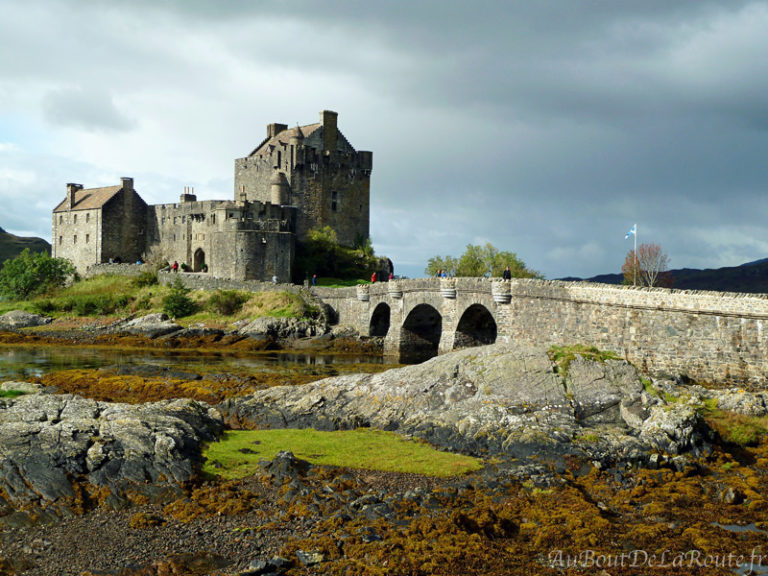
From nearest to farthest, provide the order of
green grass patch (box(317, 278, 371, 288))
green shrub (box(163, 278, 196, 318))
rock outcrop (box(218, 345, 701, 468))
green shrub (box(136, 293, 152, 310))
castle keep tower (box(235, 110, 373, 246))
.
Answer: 1. rock outcrop (box(218, 345, 701, 468))
2. green shrub (box(163, 278, 196, 318))
3. green shrub (box(136, 293, 152, 310))
4. green grass patch (box(317, 278, 371, 288))
5. castle keep tower (box(235, 110, 373, 246))

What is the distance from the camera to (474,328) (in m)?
41.2

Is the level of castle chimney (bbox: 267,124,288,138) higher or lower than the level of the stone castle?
higher

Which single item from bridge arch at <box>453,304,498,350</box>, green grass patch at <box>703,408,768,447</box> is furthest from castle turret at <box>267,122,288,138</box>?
green grass patch at <box>703,408,768,447</box>

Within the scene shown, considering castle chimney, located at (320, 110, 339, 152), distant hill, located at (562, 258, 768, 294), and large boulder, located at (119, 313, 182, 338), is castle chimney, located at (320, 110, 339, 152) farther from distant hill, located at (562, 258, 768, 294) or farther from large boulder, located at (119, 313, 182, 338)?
distant hill, located at (562, 258, 768, 294)

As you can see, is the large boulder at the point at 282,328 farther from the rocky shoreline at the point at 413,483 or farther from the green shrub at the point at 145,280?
the rocky shoreline at the point at 413,483

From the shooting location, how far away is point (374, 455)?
18859 millimetres

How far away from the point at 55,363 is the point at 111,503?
1055 inches

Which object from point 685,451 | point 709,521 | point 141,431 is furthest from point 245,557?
point 685,451

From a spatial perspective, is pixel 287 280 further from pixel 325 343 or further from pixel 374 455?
pixel 374 455

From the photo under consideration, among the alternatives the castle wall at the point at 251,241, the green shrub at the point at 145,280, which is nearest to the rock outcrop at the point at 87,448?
the castle wall at the point at 251,241

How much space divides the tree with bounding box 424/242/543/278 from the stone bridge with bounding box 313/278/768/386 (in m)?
17.7

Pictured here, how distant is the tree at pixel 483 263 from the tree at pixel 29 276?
38806 millimetres

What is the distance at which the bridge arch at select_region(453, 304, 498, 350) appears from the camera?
40.0 metres

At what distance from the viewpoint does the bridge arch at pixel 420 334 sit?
45806 mm
